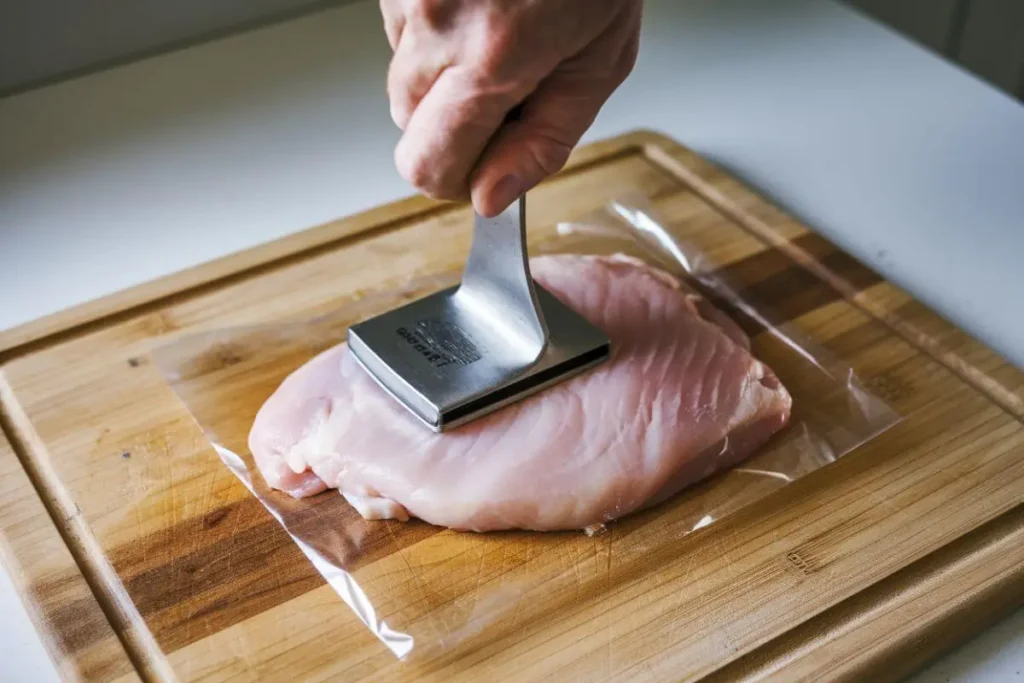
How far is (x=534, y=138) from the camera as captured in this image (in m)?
1.09

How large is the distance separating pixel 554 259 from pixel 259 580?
1.73 feet

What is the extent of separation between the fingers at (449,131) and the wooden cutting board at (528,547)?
1.11 feet

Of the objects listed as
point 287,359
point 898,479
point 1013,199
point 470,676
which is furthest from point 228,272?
point 1013,199

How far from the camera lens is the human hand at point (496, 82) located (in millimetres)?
1011

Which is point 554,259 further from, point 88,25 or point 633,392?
point 88,25

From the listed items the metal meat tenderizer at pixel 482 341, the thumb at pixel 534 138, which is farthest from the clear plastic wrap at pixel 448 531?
the thumb at pixel 534 138

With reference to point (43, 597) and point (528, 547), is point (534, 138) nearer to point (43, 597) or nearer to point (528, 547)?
point (528, 547)

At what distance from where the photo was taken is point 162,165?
1732 millimetres

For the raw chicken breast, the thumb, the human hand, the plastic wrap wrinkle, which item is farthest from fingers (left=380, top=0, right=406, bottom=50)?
the plastic wrap wrinkle

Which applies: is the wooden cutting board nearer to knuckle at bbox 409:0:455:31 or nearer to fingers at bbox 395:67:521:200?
fingers at bbox 395:67:521:200

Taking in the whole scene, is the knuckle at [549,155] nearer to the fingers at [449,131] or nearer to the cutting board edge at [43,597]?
the fingers at [449,131]

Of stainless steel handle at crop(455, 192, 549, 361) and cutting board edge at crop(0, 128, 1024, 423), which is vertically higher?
stainless steel handle at crop(455, 192, 549, 361)

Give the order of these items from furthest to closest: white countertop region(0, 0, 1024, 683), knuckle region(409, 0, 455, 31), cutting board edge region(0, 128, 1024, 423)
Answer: white countertop region(0, 0, 1024, 683) < cutting board edge region(0, 128, 1024, 423) < knuckle region(409, 0, 455, 31)

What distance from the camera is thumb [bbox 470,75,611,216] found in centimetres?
109
